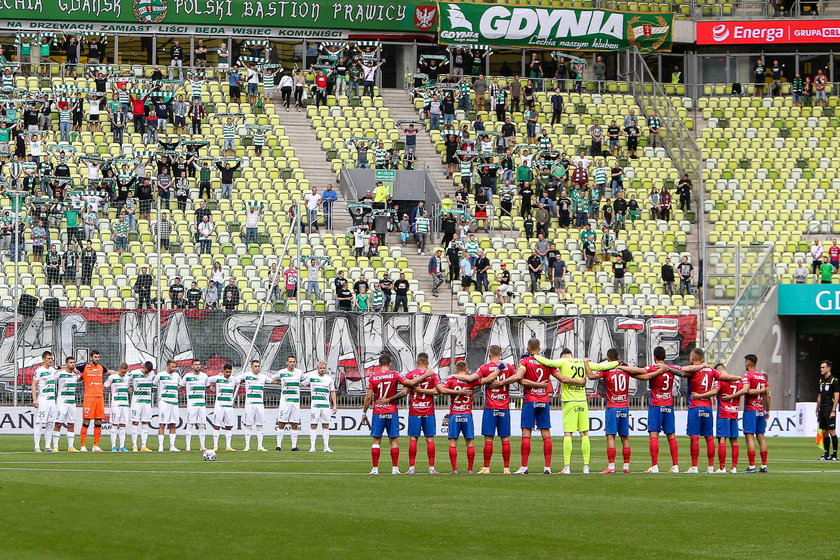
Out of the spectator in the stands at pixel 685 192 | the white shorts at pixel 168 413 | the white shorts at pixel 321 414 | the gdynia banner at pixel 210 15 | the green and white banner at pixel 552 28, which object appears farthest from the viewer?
the green and white banner at pixel 552 28

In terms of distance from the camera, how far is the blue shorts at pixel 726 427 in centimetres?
2405

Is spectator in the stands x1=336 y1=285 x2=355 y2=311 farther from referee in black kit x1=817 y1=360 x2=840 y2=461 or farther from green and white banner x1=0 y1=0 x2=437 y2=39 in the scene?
green and white banner x1=0 y1=0 x2=437 y2=39

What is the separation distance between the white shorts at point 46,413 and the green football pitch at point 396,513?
12.7 ft

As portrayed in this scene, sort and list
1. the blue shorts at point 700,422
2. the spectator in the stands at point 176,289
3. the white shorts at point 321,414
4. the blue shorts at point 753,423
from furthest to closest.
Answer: the spectator in the stands at point 176,289 → the white shorts at point 321,414 → the blue shorts at point 753,423 → the blue shorts at point 700,422

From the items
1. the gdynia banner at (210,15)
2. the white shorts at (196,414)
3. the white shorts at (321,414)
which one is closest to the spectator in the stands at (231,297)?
the white shorts at (196,414)

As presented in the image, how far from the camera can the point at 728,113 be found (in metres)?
56.4

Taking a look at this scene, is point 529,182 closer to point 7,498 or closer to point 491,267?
point 491,267

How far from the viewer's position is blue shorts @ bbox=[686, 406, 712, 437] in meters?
24.1

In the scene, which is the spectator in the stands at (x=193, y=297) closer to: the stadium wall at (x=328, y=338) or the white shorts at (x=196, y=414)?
the stadium wall at (x=328, y=338)

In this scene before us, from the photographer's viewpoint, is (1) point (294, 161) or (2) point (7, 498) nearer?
(2) point (7, 498)

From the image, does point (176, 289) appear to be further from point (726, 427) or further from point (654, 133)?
point (654, 133)

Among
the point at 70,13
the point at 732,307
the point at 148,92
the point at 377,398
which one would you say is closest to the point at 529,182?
the point at 732,307

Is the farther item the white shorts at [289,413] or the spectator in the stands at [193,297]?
the spectator in the stands at [193,297]

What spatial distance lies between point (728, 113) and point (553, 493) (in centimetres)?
3945
